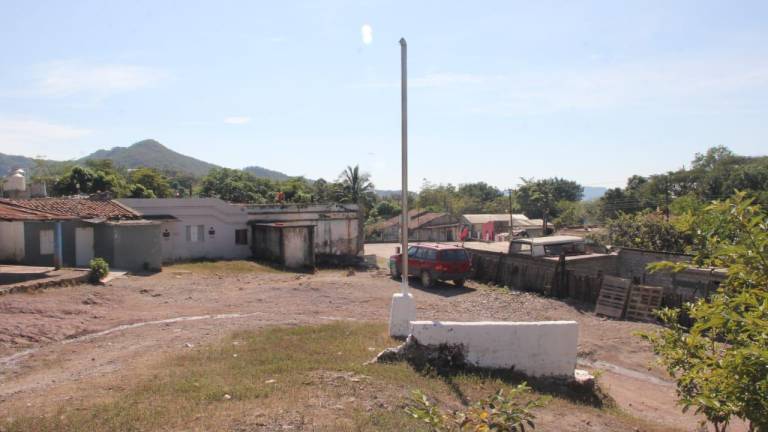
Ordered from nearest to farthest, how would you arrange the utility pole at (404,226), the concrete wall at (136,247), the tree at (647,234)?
1. the utility pole at (404,226)
2. the concrete wall at (136,247)
3. the tree at (647,234)

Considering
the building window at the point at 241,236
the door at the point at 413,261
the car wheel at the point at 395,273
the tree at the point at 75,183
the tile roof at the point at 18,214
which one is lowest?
the car wheel at the point at 395,273

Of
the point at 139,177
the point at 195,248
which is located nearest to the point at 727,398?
the point at 195,248

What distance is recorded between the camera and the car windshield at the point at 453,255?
771 inches

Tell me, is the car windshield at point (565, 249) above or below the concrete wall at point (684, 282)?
above

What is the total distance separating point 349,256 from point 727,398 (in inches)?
1099

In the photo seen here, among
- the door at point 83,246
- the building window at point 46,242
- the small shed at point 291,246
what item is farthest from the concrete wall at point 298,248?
the building window at point 46,242

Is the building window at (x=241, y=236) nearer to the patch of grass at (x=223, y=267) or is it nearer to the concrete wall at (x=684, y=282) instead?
the patch of grass at (x=223, y=267)

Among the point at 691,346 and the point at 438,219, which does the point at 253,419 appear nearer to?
the point at 691,346

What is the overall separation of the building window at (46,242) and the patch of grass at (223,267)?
4459 millimetres

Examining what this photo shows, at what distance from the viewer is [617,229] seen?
100ft

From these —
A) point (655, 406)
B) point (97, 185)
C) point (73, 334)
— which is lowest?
point (655, 406)

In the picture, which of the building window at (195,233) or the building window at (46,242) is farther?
the building window at (195,233)

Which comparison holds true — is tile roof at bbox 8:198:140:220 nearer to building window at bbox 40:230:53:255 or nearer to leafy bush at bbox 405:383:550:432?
building window at bbox 40:230:53:255

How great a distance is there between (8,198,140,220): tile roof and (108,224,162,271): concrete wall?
1.96 meters
